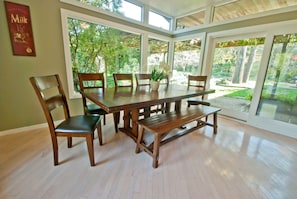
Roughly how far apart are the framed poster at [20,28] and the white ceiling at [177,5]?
226 centimetres

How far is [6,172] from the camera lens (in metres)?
1.37

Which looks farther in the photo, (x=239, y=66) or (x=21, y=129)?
(x=239, y=66)

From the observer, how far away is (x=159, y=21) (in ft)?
12.2

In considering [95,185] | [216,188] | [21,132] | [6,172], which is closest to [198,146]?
[216,188]

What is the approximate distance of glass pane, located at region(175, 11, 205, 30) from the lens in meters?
3.45

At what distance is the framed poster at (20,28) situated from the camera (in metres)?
1.84

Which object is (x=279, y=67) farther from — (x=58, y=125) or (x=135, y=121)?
(x=58, y=125)

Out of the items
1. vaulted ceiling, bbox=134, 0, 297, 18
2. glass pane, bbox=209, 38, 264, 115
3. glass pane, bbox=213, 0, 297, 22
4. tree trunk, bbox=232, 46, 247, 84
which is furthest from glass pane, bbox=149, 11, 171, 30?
tree trunk, bbox=232, 46, 247, 84

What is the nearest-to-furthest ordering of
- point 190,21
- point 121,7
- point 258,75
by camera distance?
point 258,75 < point 121,7 < point 190,21

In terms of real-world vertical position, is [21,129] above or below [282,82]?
below

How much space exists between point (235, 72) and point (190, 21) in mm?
1829

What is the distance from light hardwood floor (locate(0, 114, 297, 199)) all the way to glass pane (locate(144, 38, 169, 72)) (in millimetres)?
2381

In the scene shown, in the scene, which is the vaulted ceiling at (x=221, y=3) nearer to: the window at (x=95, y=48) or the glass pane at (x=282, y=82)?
the glass pane at (x=282, y=82)

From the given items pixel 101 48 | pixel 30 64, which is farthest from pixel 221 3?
pixel 30 64
